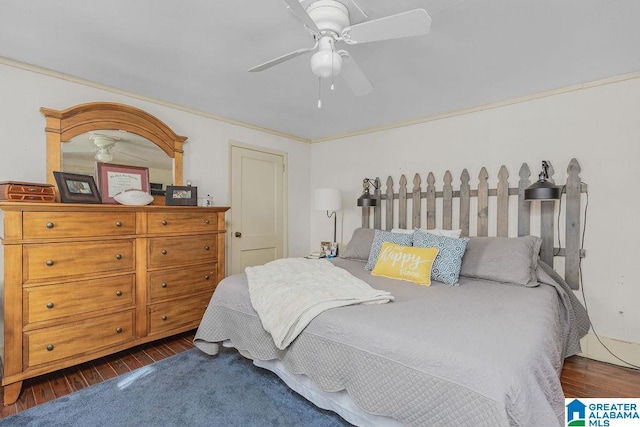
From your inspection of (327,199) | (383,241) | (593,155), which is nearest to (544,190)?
(593,155)

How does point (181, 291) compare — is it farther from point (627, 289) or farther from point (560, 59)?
point (627, 289)

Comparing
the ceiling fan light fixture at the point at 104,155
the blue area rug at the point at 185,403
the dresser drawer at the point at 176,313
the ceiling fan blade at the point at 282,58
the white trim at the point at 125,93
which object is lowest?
the blue area rug at the point at 185,403

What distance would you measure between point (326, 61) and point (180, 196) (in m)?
2.01

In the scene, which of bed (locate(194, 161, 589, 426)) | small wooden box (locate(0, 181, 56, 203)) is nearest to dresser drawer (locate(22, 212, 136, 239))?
small wooden box (locate(0, 181, 56, 203))

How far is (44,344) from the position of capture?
2.07m

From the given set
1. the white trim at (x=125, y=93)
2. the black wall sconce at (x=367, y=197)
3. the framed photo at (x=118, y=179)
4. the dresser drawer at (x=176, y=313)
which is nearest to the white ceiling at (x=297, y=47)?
the white trim at (x=125, y=93)

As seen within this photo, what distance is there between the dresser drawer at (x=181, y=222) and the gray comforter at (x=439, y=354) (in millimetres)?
1032

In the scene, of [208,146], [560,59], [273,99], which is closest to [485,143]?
[560,59]

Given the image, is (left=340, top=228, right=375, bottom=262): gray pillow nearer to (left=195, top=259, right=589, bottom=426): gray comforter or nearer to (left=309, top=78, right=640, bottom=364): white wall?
(left=309, top=78, right=640, bottom=364): white wall

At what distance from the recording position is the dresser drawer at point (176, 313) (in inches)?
103

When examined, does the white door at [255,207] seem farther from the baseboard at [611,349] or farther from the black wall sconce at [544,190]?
the baseboard at [611,349]

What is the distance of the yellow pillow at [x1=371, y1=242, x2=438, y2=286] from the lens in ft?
7.73

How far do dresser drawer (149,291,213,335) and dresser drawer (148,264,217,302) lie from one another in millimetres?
67

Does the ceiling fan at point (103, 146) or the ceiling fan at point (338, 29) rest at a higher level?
the ceiling fan at point (338, 29)
